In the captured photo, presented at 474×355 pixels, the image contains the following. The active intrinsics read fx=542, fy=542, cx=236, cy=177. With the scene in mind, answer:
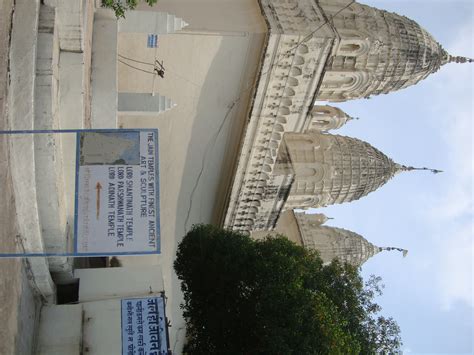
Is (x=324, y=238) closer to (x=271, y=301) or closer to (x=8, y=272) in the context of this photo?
(x=271, y=301)

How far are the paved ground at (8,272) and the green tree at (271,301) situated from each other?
4743 millimetres

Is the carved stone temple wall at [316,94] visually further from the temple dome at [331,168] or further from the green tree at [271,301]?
the green tree at [271,301]

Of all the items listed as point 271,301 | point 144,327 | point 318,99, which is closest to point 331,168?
point 318,99

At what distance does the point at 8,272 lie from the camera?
881cm

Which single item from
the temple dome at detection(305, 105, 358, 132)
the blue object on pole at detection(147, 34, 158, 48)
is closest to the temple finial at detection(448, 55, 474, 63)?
the temple dome at detection(305, 105, 358, 132)

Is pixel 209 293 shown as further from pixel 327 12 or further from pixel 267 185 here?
pixel 327 12

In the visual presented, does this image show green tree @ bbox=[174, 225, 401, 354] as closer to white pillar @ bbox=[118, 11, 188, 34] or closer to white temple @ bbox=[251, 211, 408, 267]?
white pillar @ bbox=[118, 11, 188, 34]

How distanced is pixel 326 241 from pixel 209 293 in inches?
578

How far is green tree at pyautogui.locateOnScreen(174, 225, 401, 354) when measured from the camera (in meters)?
12.1

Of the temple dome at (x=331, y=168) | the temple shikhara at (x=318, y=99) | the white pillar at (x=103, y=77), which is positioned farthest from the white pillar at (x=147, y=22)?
the temple dome at (x=331, y=168)

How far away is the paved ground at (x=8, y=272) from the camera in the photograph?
782 centimetres

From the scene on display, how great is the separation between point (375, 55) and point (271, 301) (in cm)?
1271

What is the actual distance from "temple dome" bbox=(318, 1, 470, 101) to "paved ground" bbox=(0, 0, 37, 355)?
39.6 ft

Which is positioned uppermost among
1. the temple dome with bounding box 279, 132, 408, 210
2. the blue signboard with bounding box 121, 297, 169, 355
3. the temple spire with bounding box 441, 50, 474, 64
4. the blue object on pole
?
the temple spire with bounding box 441, 50, 474, 64
